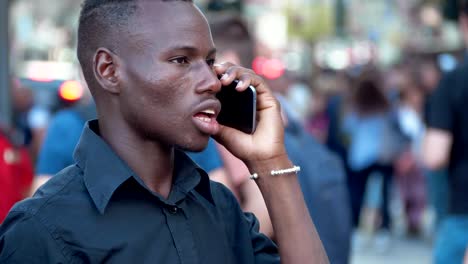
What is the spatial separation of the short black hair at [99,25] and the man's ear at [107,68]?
0.06 feet

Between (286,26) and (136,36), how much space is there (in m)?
34.7

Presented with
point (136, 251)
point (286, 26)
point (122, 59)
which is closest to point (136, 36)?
point (122, 59)

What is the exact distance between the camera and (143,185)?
223 centimetres

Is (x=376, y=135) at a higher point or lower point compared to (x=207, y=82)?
lower

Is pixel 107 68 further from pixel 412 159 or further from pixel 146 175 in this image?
pixel 412 159

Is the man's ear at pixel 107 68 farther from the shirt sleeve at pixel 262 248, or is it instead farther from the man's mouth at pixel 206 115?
the shirt sleeve at pixel 262 248

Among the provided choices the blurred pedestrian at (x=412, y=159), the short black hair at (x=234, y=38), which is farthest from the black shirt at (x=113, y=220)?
the blurred pedestrian at (x=412, y=159)

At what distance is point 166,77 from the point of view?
2254mm

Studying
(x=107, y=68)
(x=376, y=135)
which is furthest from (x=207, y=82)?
(x=376, y=135)

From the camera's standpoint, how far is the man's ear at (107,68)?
2.29m

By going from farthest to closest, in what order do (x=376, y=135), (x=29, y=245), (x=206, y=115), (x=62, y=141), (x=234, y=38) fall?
(x=376, y=135), (x=234, y=38), (x=62, y=141), (x=206, y=115), (x=29, y=245)

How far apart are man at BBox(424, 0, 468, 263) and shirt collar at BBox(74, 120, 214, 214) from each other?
3.23m

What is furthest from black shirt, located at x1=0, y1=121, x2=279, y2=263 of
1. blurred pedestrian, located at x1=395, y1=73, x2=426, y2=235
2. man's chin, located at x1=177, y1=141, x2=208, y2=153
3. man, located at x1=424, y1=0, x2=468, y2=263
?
blurred pedestrian, located at x1=395, y1=73, x2=426, y2=235

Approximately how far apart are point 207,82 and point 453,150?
138 inches
